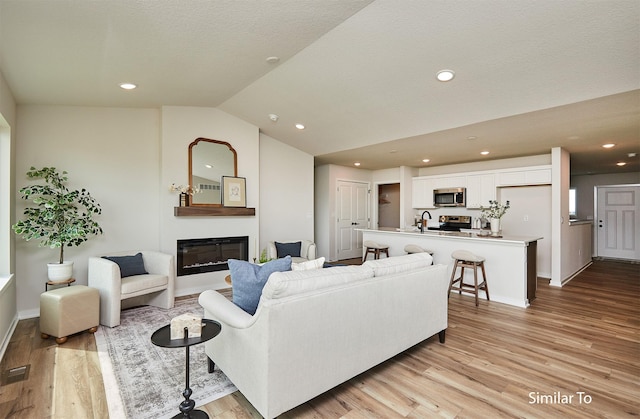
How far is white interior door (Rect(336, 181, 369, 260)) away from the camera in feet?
24.2

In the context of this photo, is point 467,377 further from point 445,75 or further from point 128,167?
point 128,167

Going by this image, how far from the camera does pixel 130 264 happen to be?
12.4 ft

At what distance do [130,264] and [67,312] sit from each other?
0.93 meters

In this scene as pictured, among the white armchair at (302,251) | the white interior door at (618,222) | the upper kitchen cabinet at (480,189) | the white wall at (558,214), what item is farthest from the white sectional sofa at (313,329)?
the white interior door at (618,222)

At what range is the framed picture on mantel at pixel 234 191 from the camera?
4.86m

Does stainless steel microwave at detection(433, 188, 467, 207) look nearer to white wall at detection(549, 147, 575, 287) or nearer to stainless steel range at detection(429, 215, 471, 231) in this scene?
stainless steel range at detection(429, 215, 471, 231)

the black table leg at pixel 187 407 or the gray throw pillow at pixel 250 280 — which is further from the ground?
the gray throw pillow at pixel 250 280

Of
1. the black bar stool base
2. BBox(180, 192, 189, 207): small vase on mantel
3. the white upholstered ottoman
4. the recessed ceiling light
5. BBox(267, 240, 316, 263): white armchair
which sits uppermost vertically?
the recessed ceiling light

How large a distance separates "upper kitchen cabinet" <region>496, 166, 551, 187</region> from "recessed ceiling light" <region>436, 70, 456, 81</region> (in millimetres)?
3362

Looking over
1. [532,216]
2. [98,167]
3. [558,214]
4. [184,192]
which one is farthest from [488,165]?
[98,167]

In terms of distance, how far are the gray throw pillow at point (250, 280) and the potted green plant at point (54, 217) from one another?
8.08 ft

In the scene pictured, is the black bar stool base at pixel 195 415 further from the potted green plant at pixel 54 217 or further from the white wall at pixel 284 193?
the white wall at pixel 284 193

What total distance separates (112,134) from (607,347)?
6.06 metres

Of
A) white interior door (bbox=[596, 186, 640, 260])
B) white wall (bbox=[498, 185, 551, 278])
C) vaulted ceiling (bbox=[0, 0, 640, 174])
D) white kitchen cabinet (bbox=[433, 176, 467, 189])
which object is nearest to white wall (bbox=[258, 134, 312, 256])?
vaulted ceiling (bbox=[0, 0, 640, 174])
